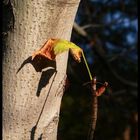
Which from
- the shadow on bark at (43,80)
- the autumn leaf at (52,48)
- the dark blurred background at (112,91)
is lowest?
the dark blurred background at (112,91)

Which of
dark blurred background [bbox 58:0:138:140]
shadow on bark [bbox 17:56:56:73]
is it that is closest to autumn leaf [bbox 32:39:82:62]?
shadow on bark [bbox 17:56:56:73]

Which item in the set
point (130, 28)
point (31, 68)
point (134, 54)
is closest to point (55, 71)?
point (31, 68)

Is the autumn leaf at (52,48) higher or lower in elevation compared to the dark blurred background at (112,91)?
higher

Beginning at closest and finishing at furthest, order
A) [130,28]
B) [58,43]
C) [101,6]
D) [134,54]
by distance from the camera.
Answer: [58,43]
[101,6]
[134,54]
[130,28]

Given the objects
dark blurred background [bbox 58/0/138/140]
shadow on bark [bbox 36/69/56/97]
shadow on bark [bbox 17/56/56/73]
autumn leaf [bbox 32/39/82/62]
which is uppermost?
autumn leaf [bbox 32/39/82/62]

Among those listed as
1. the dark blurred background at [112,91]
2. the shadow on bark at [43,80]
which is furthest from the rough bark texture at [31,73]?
the dark blurred background at [112,91]

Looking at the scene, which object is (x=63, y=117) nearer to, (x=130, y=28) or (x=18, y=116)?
(x=130, y=28)

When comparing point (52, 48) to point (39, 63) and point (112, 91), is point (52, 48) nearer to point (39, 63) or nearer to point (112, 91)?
point (39, 63)

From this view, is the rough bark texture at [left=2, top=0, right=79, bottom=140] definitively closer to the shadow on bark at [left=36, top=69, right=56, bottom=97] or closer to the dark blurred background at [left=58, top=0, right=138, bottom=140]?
the shadow on bark at [left=36, top=69, right=56, bottom=97]

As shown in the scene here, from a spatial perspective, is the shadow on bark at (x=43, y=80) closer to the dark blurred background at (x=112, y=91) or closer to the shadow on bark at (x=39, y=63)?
the shadow on bark at (x=39, y=63)
